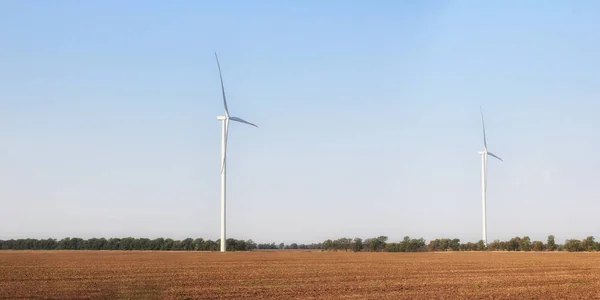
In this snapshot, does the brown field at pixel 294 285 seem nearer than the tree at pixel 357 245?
Yes

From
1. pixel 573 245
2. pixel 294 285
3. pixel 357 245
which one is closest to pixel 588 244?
pixel 573 245

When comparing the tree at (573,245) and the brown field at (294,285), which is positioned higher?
the tree at (573,245)

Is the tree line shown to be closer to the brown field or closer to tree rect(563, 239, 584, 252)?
tree rect(563, 239, 584, 252)

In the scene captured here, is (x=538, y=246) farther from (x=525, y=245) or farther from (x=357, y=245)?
(x=357, y=245)

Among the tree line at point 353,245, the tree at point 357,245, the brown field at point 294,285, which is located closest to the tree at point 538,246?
the tree line at point 353,245

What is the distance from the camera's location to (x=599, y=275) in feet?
161

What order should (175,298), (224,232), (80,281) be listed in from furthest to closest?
(224,232)
(80,281)
(175,298)

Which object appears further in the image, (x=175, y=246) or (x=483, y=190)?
(x=175, y=246)

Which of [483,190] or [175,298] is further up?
[483,190]

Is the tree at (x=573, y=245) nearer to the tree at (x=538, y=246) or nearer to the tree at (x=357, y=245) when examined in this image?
the tree at (x=538, y=246)

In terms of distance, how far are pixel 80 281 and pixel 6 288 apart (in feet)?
16.3

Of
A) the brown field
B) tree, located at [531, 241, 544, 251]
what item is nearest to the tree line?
tree, located at [531, 241, 544, 251]

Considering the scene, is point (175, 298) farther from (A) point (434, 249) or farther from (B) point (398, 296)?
(A) point (434, 249)

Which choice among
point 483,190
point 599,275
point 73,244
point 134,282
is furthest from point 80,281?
point 73,244
